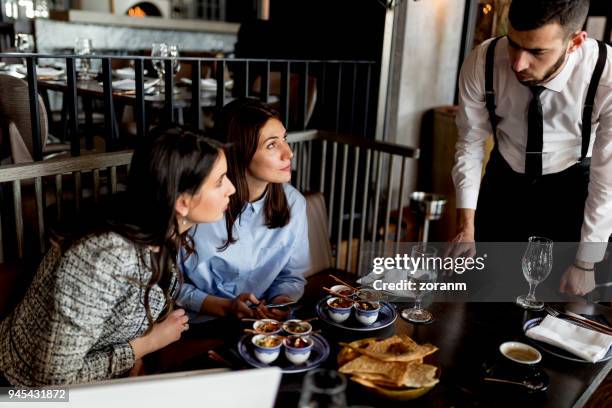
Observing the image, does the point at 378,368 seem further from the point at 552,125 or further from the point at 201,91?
the point at 201,91

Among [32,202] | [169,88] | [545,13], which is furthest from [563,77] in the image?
[32,202]

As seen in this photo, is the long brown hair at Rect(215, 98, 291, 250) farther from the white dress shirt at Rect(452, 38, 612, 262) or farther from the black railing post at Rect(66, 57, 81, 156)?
the white dress shirt at Rect(452, 38, 612, 262)

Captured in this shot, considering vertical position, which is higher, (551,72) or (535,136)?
(551,72)

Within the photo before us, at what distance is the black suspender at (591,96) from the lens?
74.3 inches

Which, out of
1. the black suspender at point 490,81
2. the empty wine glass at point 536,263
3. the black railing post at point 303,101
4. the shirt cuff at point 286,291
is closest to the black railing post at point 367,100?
the black railing post at point 303,101

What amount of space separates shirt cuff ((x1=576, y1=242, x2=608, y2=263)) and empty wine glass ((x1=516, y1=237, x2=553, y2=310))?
0.94ft

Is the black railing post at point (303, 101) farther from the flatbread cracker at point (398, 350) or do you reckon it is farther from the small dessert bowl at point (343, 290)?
the flatbread cracker at point (398, 350)

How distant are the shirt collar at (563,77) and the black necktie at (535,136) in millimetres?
34

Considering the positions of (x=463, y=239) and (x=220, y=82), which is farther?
(x=220, y=82)

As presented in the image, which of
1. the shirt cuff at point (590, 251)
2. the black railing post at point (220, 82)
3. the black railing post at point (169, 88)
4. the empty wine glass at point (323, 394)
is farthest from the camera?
the black railing post at point (220, 82)

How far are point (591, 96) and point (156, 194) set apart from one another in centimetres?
147

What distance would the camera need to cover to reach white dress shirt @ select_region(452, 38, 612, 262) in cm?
189

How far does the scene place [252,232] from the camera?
200 cm

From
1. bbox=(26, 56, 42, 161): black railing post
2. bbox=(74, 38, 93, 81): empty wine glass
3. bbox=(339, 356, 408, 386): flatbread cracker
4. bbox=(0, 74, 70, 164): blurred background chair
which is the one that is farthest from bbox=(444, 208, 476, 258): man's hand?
bbox=(74, 38, 93, 81): empty wine glass
